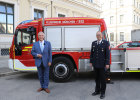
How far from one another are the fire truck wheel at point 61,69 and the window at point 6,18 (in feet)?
33.7

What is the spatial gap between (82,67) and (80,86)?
820 millimetres

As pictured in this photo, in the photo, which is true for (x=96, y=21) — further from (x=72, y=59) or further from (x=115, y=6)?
(x=115, y=6)

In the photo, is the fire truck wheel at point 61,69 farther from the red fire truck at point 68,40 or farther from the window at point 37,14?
the window at point 37,14

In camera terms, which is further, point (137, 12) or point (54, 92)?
point (137, 12)

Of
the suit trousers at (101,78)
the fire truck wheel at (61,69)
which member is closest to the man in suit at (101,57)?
the suit trousers at (101,78)

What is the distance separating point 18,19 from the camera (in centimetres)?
1541

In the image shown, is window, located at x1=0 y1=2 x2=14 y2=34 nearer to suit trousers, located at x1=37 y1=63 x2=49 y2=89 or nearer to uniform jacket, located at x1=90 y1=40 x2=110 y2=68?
suit trousers, located at x1=37 y1=63 x2=49 y2=89

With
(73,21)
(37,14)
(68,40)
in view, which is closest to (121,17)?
(37,14)

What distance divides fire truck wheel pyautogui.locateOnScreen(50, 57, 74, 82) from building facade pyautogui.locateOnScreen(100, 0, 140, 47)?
1271 inches

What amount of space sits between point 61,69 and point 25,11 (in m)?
11.8

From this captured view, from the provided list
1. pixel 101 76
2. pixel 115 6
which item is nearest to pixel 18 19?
pixel 101 76

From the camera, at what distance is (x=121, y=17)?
3944 cm

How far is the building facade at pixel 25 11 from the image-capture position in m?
14.3

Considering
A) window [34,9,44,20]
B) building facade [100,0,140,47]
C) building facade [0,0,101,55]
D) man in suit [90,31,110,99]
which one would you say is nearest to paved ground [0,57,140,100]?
man in suit [90,31,110,99]
